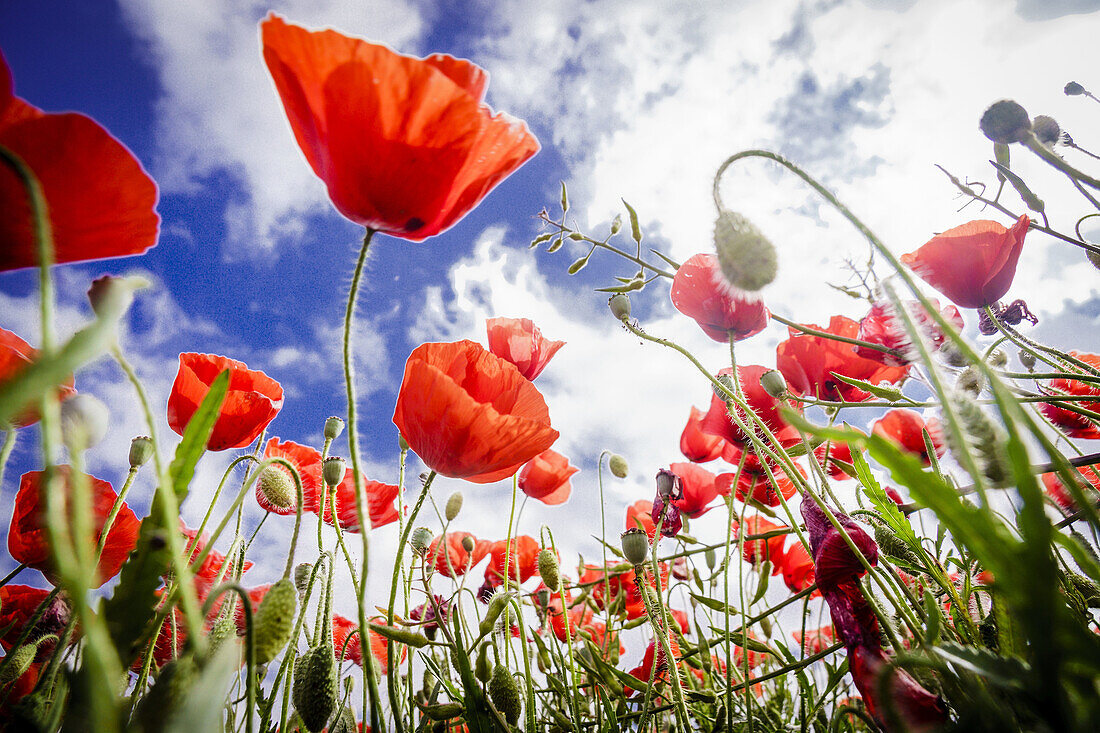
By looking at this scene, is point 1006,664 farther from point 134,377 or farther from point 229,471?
point 229,471

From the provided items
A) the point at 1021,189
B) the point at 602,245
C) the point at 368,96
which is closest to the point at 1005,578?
the point at 368,96

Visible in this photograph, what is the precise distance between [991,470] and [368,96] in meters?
0.65

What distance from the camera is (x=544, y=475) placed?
161 centimetres

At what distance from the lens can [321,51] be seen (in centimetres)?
50

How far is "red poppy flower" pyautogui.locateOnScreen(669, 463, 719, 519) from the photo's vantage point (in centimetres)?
159

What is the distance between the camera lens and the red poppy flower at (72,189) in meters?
0.41

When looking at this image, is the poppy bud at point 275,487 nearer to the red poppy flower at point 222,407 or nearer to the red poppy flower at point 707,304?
the red poppy flower at point 222,407

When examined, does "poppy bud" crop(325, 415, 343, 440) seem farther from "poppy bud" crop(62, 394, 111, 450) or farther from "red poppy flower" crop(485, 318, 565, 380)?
"poppy bud" crop(62, 394, 111, 450)

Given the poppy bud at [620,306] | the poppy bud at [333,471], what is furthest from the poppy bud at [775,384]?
the poppy bud at [333,471]

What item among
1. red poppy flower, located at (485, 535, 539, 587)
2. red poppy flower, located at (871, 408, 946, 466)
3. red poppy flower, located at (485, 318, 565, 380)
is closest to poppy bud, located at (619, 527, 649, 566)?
red poppy flower, located at (485, 318, 565, 380)

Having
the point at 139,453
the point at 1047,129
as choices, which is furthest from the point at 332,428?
the point at 1047,129

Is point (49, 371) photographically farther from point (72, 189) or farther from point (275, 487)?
point (275, 487)

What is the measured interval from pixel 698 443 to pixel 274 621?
139 centimetres

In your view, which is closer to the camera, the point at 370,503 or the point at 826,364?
the point at 370,503
